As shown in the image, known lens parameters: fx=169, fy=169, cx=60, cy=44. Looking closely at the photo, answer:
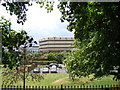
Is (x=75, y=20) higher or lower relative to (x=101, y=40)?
higher

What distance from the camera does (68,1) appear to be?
716 centimetres

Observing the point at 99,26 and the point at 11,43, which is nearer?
the point at 11,43

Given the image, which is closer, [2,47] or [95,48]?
[2,47]

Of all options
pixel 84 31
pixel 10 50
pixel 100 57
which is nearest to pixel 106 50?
pixel 100 57

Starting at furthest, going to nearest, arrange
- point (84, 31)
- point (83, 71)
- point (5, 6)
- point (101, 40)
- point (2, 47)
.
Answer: point (83, 71) < point (101, 40) < point (84, 31) < point (5, 6) < point (2, 47)

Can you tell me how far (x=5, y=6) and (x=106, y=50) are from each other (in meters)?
5.35

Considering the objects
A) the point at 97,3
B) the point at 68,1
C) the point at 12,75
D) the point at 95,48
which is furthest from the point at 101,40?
the point at 12,75

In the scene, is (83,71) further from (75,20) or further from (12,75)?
(12,75)

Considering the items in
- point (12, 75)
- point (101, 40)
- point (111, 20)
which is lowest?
point (12, 75)

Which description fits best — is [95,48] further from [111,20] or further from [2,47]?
[2,47]

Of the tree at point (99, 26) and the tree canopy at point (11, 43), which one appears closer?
the tree canopy at point (11, 43)

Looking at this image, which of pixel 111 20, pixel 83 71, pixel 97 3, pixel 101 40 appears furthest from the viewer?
pixel 83 71

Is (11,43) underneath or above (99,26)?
underneath

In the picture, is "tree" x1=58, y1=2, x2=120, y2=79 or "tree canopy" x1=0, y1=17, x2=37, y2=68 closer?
"tree canopy" x1=0, y1=17, x2=37, y2=68
